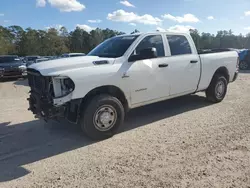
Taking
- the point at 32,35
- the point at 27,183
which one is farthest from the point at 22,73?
the point at 32,35

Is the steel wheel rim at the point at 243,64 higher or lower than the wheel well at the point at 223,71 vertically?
lower

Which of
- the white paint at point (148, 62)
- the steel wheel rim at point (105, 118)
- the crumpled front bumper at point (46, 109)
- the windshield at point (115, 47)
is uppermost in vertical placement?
the windshield at point (115, 47)

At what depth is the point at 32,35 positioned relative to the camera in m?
68.5

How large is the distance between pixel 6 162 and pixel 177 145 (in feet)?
9.36

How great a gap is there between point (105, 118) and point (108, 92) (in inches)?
21.1

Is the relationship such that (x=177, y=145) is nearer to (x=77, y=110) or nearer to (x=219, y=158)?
(x=219, y=158)

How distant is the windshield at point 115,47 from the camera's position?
5172 millimetres

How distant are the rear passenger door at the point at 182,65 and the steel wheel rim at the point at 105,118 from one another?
172 cm

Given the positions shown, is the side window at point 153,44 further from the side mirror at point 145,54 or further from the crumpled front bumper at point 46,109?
the crumpled front bumper at point 46,109

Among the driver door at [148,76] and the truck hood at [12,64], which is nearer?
the driver door at [148,76]

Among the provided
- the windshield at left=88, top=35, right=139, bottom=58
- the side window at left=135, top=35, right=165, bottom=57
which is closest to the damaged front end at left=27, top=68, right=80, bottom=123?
the windshield at left=88, top=35, right=139, bottom=58

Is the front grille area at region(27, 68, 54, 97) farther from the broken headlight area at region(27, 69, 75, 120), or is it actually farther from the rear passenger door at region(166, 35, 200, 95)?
the rear passenger door at region(166, 35, 200, 95)

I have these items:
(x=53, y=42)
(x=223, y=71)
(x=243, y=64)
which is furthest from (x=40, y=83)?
(x=53, y=42)

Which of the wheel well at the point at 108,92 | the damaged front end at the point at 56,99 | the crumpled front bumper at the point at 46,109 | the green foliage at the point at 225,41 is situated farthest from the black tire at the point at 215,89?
the green foliage at the point at 225,41
